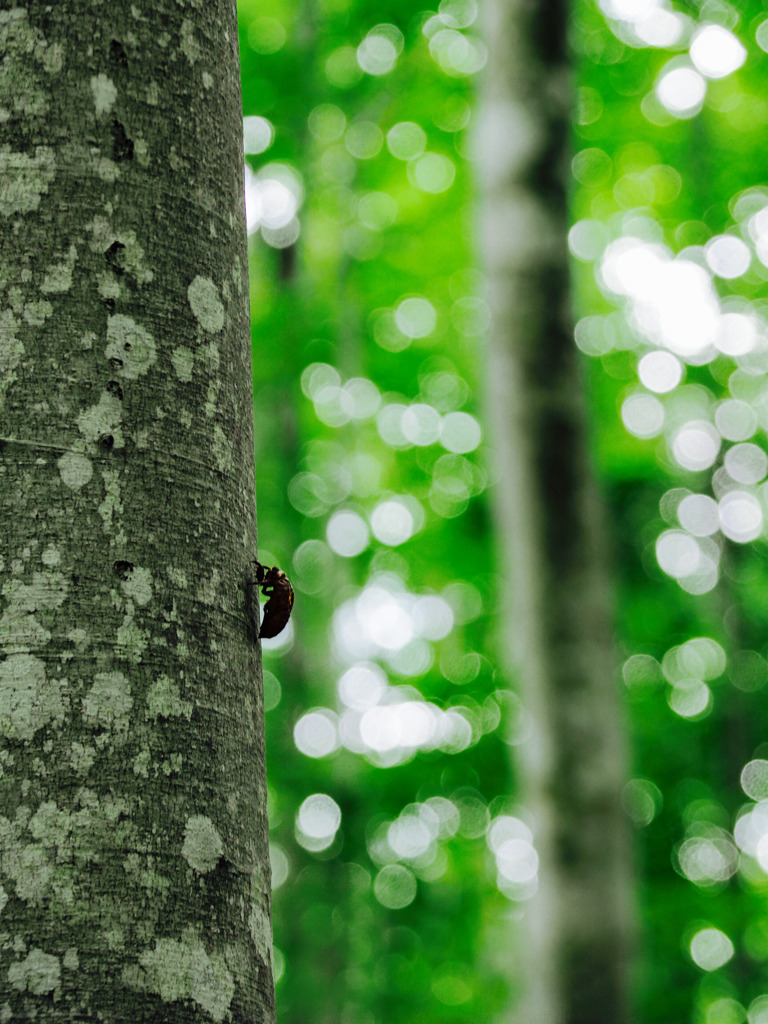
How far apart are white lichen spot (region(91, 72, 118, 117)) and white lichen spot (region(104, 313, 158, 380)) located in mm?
296

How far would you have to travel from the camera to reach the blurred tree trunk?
4820 mm

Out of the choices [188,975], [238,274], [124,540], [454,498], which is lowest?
[188,975]

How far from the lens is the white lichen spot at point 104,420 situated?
1311 mm

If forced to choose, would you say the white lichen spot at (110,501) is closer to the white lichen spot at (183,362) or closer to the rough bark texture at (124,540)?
the rough bark texture at (124,540)

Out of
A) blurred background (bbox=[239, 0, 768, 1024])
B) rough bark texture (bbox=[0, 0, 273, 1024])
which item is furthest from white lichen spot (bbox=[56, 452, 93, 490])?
blurred background (bbox=[239, 0, 768, 1024])

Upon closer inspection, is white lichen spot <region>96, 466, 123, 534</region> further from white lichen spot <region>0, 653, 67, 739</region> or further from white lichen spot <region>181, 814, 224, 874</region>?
white lichen spot <region>181, 814, 224, 874</region>

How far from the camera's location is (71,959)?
44.9 inches

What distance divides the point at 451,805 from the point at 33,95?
54.8ft

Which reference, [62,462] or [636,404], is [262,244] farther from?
[62,462]

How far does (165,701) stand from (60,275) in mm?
554

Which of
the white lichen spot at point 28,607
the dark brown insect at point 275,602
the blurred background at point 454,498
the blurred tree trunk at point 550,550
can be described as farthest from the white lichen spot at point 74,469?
the blurred background at point 454,498

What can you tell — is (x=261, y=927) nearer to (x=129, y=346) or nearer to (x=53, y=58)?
(x=129, y=346)

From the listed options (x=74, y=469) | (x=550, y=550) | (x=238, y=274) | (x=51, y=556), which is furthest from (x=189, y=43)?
(x=550, y=550)

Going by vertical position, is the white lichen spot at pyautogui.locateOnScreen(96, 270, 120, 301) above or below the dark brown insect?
above
